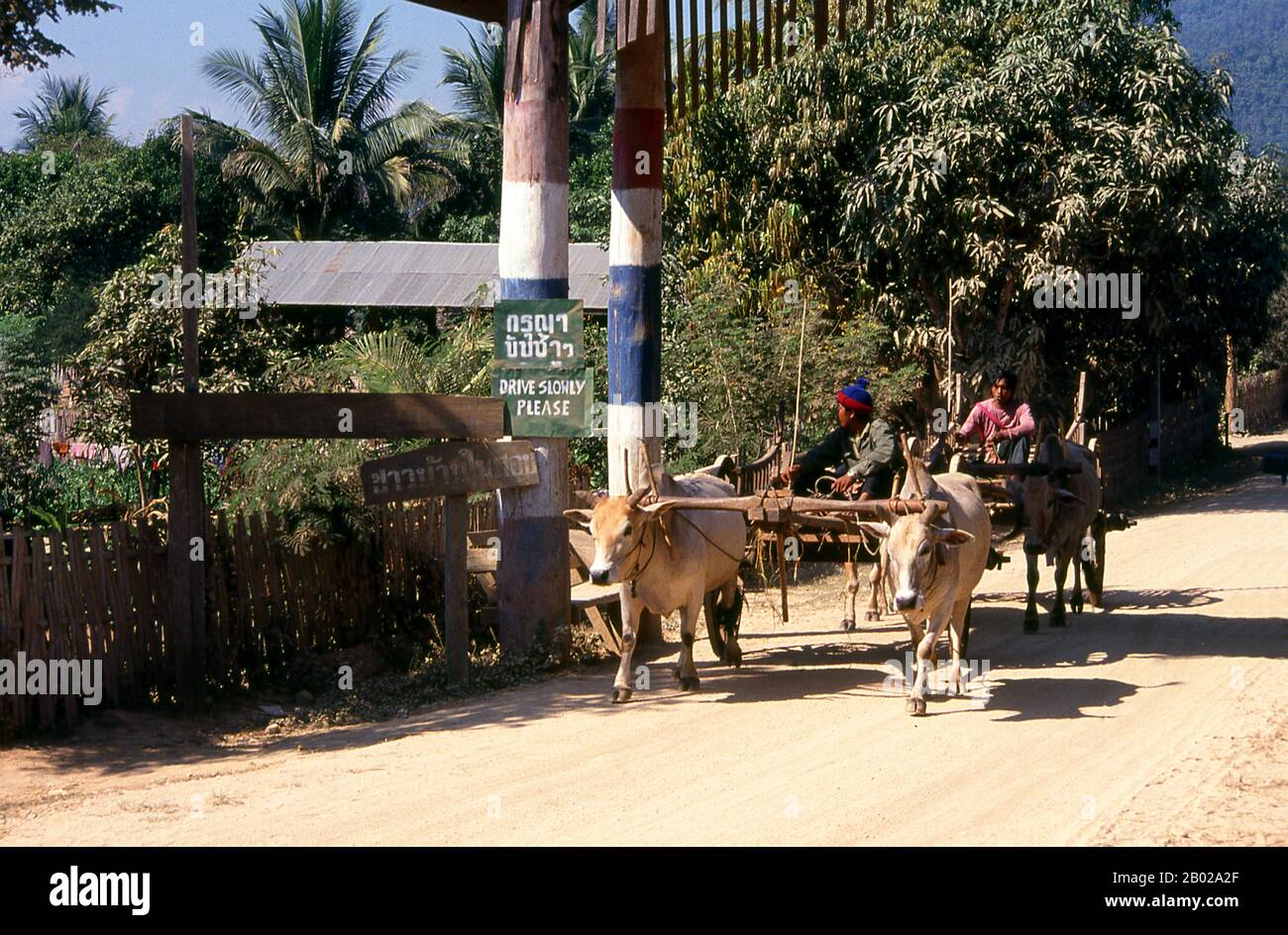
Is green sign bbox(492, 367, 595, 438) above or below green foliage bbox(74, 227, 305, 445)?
below

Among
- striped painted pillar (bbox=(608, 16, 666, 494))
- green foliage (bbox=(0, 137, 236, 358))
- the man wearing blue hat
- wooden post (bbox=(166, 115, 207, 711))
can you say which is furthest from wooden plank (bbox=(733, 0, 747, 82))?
green foliage (bbox=(0, 137, 236, 358))

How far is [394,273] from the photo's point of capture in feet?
A: 94.4

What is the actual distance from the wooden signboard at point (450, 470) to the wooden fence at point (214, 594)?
146 centimetres

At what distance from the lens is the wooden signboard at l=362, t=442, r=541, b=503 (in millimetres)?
10406

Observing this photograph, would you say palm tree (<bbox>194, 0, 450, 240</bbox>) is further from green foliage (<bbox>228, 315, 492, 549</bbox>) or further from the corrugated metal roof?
green foliage (<bbox>228, 315, 492, 549</bbox>)

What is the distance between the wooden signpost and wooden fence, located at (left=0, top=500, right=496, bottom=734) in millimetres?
1556

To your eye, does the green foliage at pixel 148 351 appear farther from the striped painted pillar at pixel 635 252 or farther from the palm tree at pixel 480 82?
the palm tree at pixel 480 82

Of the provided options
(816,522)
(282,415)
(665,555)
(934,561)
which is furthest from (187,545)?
(934,561)

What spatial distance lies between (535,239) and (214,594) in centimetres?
375

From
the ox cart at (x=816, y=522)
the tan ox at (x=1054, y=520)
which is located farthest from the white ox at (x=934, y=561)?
the tan ox at (x=1054, y=520)

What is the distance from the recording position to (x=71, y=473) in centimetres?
1977

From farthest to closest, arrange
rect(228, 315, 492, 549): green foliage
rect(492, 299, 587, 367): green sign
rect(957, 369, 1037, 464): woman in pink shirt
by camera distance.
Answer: rect(957, 369, 1037, 464): woman in pink shirt, rect(228, 315, 492, 549): green foliage, rect(492, 299, 587, 367): green sign

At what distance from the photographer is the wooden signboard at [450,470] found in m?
10.4

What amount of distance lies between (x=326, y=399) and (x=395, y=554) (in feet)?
9.26
